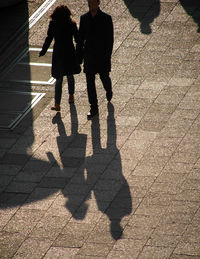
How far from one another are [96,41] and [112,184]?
2.78 metres

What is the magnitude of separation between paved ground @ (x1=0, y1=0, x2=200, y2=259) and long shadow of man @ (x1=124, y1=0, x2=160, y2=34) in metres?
0.74

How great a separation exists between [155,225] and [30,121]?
12.2 ft

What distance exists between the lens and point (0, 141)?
10602 millimetres

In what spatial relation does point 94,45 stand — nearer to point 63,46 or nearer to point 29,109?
point 63,46

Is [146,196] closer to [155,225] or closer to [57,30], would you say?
[155,225]

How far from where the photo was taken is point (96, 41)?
10875mm

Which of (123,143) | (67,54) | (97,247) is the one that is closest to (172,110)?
(123,143)

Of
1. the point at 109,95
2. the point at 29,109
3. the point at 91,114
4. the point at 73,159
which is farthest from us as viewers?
the point at 29,109

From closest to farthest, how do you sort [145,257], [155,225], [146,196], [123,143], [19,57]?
[145,257]
[155,225]
[146,196]
[123,143]
[19,57]

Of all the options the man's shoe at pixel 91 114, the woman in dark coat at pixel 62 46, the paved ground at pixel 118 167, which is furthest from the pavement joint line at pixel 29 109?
the man's shoe at pixel 91 114

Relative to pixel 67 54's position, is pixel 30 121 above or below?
below

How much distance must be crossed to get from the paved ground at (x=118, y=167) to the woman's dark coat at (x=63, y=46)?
0.69 m

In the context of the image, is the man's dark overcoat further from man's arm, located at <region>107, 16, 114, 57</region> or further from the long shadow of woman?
the long shadow of woman

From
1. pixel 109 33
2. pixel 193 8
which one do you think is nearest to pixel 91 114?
pixel 109 33
